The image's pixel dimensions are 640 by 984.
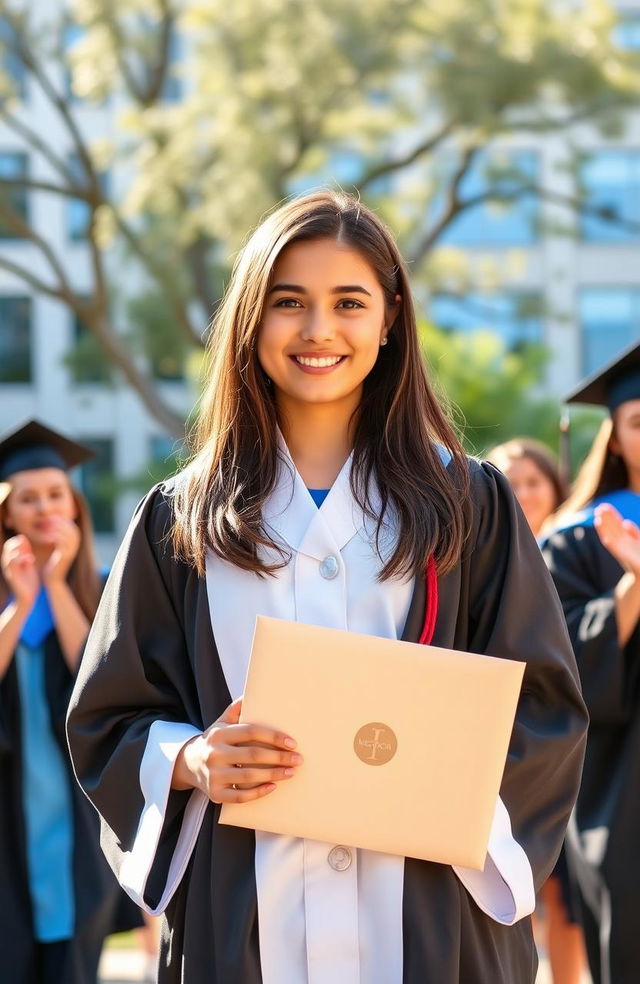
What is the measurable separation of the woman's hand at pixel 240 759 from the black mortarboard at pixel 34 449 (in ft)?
9.18

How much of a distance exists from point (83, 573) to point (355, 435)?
2.37 m

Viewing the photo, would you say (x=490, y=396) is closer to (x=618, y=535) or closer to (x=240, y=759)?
(x=618, y=535)

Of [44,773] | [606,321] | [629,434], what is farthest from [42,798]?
[606,321]

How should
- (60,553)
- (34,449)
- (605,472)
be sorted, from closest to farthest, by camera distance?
1. (605,472)
2. (60,553)
3. (34,449)

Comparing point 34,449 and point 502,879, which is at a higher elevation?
point 34,449

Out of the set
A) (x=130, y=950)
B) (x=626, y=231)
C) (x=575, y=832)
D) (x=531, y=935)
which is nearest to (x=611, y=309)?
(x=626, y=231)

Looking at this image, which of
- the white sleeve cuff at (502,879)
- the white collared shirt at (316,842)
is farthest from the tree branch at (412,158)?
the white sleeve cuff at (502,879)

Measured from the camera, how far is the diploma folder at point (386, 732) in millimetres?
2287

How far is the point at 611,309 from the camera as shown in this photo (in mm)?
29375

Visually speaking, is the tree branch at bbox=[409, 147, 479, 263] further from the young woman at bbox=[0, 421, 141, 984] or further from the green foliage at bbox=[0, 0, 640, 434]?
the young woman at bbox=[0, 421, 141, 984]

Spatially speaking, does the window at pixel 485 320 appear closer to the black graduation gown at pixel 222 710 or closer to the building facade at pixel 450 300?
the building facade at pixel 450 300

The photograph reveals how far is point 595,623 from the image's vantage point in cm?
409

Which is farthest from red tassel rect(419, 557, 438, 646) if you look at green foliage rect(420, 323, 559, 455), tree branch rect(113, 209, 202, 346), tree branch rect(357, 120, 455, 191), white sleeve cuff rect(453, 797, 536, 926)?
tree branch rect(357, 120, 455, 191)

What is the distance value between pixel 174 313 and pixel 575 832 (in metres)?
12.9
